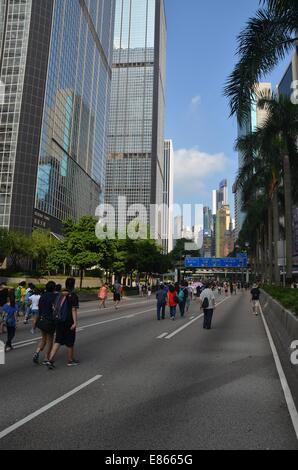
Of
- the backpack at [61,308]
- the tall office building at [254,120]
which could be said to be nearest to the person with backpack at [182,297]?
the tall office building at [254,120]

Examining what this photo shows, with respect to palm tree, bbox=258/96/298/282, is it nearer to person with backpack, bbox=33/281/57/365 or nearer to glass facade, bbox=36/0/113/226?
person with backpack, bbox=33/281/57/365

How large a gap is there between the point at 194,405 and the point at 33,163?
82.8 metres

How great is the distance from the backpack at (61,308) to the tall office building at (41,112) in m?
75.0

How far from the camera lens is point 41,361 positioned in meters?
9.21

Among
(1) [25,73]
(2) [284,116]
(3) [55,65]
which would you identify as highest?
(3) [55,65]

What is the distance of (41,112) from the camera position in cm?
8556

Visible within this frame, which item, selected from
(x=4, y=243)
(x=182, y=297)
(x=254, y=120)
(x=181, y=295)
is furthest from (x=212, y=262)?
(x=182, y=297)

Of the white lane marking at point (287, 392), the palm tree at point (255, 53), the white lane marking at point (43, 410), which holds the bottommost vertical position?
the white lane marking at point (43, 410)

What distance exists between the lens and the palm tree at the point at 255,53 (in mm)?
14125

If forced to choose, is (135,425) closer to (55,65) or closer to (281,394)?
(281,394)

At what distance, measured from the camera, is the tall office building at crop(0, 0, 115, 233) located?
82.1 m

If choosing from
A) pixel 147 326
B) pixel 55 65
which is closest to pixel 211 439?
pixel 147 326

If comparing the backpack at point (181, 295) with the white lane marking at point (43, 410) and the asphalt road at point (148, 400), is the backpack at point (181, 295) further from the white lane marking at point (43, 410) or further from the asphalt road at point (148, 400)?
the white lane marking at point (43, 410)
